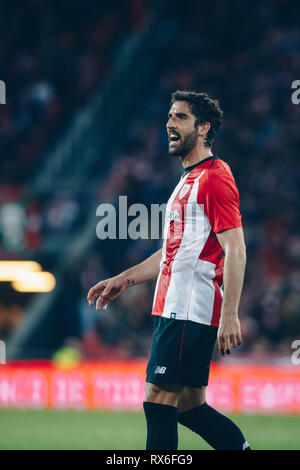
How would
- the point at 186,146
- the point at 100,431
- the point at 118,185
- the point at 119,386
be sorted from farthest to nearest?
the point at 118,185, the point at 119,386, the point at 100,431, the point at 186,146

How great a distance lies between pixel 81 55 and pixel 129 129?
2.64m

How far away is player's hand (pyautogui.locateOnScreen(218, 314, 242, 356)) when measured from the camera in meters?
3.78

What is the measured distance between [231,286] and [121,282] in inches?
30.5

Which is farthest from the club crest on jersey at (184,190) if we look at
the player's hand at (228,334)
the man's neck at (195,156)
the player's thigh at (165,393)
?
the player's thigh at (165,393)

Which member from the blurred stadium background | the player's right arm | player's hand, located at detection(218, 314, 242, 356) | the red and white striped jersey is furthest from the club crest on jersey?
the blurred stadium background

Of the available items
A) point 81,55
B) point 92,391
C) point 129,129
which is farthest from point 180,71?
point 92,391

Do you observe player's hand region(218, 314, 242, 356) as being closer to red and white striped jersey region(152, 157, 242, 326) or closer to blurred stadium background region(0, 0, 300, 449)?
red and white striped jersey region(152, 157, 242, 326)

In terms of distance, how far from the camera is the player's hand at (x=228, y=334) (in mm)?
3783

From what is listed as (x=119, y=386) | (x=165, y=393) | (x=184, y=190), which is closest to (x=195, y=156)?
(x=184, y=190)

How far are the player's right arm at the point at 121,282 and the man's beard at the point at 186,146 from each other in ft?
1.86

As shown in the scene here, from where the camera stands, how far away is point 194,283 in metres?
4.17

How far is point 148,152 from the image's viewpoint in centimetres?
1422

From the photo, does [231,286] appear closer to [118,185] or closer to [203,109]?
[203,109]
